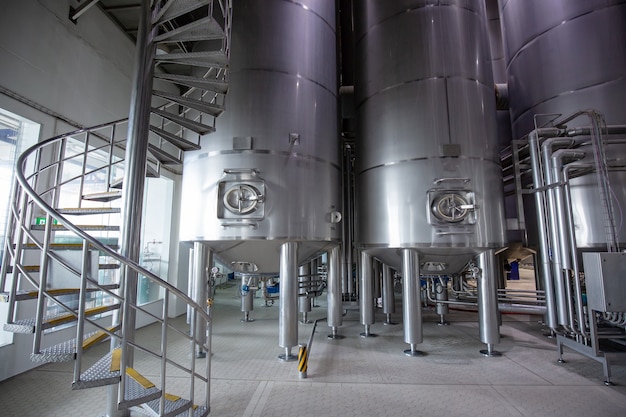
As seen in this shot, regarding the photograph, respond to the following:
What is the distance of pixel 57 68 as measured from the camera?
166 inches

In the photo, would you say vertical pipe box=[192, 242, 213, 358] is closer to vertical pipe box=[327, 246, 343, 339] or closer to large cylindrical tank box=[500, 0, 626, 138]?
vertical pipe box=[327, 246, 343, 339]

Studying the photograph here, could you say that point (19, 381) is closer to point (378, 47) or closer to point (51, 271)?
point (51, 271)

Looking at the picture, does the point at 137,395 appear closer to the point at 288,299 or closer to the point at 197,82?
the point at 288,299

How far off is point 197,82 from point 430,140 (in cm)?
320

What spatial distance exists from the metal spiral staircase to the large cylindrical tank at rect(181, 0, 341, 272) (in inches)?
18.6

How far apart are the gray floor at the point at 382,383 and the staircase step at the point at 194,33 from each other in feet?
12.2

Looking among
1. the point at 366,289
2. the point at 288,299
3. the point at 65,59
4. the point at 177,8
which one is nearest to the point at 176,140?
the point at 177,8

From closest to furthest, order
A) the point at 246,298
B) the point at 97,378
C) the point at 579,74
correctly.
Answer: the point at 97,378 < the point at 579,74 < the point at 246,298

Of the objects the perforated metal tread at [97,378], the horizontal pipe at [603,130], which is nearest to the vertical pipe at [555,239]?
the horizontal pipe at [603,130]

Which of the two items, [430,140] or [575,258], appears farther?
[430,140]

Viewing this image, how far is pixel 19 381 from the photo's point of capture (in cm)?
343

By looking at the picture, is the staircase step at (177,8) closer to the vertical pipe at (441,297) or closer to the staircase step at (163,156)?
the staircase step at (163,156)

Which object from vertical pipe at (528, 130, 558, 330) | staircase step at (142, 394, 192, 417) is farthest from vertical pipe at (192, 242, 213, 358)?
vertical pipe at (528, 130, 558, 330)

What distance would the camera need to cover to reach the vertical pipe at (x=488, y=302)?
14.0 ft
